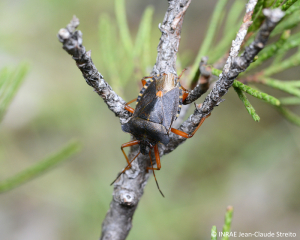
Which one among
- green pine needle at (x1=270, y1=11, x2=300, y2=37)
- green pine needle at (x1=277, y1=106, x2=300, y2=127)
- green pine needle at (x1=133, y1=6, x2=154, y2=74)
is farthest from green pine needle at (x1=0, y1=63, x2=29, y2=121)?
green pine needle at (x1=277, y1=106, x2=300, y2=127)

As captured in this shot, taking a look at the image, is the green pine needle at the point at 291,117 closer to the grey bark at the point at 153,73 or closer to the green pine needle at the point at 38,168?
the grey bark at the point at 153,73

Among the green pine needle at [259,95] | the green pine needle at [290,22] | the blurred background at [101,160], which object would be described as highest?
the green pine needle at [290,22]

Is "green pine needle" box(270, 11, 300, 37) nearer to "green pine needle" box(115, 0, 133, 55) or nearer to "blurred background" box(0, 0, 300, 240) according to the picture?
"green pine needle" box(115, 0, 133, 55)

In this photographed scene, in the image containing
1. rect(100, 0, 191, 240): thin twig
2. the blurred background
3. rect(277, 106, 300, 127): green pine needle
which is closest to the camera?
rect(100, 0, 191, 240): thin twig

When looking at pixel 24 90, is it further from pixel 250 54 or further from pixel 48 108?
pixel 250 54

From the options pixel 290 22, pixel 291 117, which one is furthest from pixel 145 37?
pixel 291 117

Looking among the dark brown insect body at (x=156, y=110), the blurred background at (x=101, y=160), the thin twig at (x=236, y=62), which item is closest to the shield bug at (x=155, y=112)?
the dark brown insect body at (x=156, y=110)
